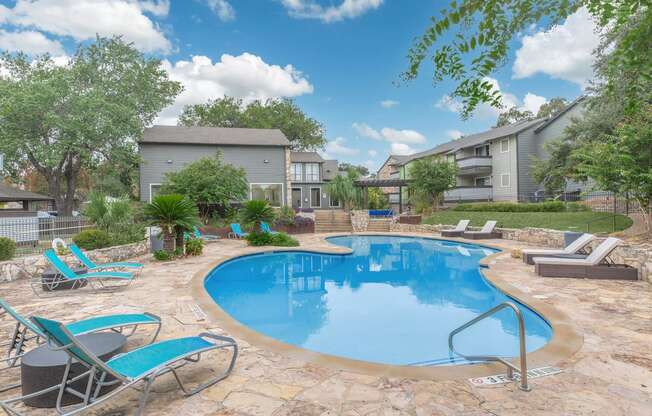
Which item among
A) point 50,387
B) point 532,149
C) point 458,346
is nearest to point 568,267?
point 458,346

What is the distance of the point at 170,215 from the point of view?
1131 centimetres

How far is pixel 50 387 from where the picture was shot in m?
3.10

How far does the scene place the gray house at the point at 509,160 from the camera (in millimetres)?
27438

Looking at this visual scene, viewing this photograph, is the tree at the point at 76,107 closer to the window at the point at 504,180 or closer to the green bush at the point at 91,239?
the green bush at the point at 91,239

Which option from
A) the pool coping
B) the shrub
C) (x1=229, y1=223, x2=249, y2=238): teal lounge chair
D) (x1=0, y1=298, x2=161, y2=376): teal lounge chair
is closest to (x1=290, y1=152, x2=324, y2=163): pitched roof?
(x1=229, y1=223, x2=249, y2=238): teal lounge chair

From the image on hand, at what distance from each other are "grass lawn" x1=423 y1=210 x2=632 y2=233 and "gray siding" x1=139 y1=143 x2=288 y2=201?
1172 centimetres

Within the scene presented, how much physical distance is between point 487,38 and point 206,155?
84.7 ft

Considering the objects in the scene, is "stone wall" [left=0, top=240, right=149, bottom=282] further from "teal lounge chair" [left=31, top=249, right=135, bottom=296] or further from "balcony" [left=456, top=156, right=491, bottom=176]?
"balcony" [left=456, top=156, right=491, bottom=176]

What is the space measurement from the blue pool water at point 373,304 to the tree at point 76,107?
16.0 meters

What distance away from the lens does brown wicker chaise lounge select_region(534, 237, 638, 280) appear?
8.00 m

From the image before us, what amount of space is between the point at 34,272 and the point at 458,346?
10.1 meters

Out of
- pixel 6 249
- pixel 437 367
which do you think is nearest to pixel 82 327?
pixel 437 367

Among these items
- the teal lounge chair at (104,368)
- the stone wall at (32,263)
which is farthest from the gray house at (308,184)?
the teal lounge chair at (104,368)

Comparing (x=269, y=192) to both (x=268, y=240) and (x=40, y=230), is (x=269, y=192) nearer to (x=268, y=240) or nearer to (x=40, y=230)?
(x=268, y=240)
